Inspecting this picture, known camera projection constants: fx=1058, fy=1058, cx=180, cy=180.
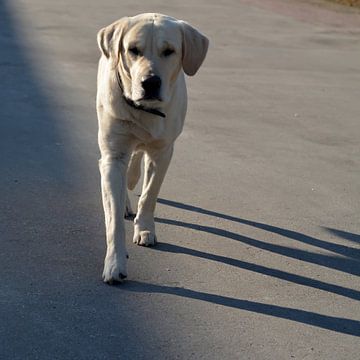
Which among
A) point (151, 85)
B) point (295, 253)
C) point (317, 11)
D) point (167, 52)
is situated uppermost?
point (167, 52)

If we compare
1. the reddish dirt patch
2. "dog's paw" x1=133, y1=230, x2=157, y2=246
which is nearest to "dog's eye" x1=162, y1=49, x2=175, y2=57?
"dog's paw" x1=133, y1=230, x2=157, y2=246

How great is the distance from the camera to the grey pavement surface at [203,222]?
5.07 meters

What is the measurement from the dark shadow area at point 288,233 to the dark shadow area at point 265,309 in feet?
3.40

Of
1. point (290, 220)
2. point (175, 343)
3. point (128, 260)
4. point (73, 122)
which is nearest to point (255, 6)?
point (73, 122)

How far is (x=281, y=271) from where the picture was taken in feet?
19.7

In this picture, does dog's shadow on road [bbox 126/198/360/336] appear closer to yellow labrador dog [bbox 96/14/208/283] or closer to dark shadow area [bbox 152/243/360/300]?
dark shadow area [bbox 152/243/360/300]

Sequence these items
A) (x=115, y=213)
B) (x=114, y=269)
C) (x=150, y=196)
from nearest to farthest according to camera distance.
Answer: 1. (x=114, y=269)
2. (x=115, y=213)
3. (x=150, y=196)

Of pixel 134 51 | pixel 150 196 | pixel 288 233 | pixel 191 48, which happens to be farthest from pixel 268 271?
pixel 134 51

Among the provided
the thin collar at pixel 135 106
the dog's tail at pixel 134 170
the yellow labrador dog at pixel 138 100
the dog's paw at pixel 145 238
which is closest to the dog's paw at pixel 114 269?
the yellow labrador dog at pixel 138 100

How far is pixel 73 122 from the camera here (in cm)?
909

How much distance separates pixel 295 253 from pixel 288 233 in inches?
14.3

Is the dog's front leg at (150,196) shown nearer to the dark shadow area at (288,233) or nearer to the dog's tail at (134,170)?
the dog's tail at (134,170)

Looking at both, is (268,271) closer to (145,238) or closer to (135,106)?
(145,238)

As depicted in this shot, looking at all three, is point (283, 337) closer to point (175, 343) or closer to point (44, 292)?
point (175, 343)
